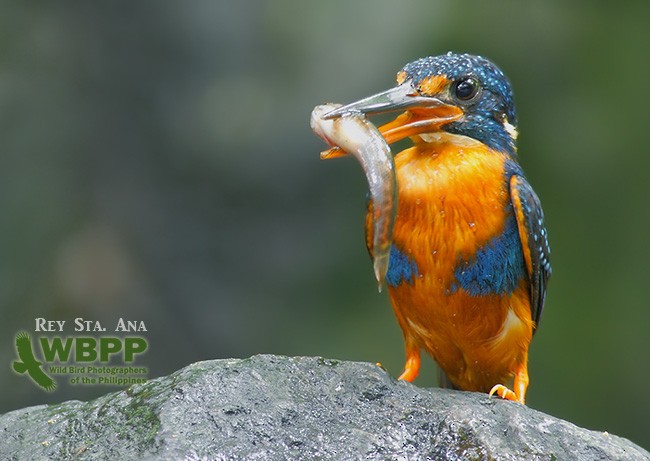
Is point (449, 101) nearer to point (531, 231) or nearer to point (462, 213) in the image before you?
point (462, 213)

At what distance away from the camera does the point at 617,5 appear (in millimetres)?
8102

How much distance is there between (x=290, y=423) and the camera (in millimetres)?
3066

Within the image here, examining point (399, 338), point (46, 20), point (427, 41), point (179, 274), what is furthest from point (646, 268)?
point (46, 20)

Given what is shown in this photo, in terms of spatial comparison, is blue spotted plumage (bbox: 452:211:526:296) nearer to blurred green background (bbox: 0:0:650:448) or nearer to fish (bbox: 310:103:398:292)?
fish (bbox: 310:103:398:292)

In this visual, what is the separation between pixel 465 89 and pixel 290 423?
185 cm

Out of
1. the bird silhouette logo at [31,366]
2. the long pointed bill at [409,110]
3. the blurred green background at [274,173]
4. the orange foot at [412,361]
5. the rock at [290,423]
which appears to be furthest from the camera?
the blurred green background at [274,173]

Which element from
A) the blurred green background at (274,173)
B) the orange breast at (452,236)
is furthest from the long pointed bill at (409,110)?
the blurred green background at (274,173)

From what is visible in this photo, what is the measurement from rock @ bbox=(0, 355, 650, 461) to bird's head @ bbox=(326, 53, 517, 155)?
1209mm

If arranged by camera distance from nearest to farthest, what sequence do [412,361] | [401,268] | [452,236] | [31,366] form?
[452,236]
[401,268]
[412,361]
[31,366]

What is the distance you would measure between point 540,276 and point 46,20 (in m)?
5.23

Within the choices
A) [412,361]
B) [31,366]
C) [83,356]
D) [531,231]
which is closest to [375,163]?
[531,231]

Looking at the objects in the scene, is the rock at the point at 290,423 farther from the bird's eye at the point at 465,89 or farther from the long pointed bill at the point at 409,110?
the bird's eye at the point at 465,89

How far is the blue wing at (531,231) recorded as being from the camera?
13.8ft

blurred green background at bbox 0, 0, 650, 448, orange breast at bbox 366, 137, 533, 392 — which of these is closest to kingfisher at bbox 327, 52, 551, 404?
orange breast at bbox 366, 137, 533, 392
